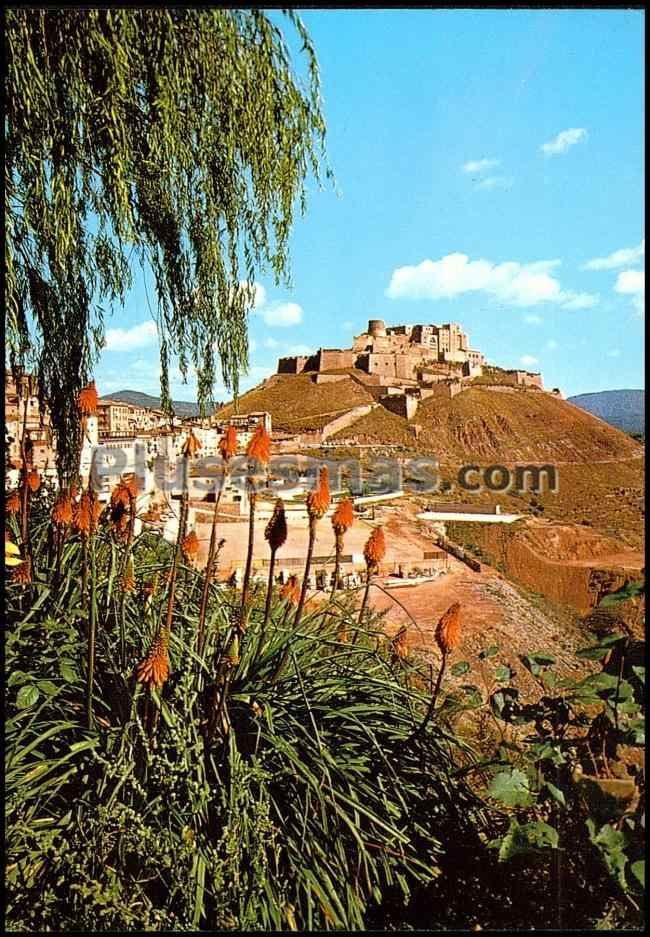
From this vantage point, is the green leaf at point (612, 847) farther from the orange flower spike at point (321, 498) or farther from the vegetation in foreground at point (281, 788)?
the orange flower spike at point (321, 498)

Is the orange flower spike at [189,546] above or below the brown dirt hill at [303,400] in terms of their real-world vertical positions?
below

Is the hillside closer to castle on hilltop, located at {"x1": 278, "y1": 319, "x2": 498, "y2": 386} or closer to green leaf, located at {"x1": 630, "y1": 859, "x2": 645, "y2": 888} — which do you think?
castle on hilltop, located at {"x1": 278, "y1": 319, "x2": 498, "y2": 386}

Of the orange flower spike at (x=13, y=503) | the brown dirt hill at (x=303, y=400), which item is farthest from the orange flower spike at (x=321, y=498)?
the brown dirt hill at (x=303, y=400)

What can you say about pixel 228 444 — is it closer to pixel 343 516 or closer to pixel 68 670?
pixel 343 516

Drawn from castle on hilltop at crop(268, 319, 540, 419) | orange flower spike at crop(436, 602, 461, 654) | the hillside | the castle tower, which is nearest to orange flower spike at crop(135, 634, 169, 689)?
orange flower spike at crop(436, 602, 461, 654)

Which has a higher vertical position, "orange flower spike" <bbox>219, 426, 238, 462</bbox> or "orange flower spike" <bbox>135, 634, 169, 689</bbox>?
"orange flower spike" <bbox>219, 426, 238, 462</bbox>

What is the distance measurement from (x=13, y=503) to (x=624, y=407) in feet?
6.46

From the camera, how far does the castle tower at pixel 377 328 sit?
48656mm

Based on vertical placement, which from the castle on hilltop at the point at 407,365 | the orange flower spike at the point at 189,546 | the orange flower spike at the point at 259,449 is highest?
the castle on hilltop at the point at 407,365

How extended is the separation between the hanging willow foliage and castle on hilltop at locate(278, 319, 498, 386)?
3926 centimetres

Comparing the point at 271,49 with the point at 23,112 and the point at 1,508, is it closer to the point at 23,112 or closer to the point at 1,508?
the point at 23,112

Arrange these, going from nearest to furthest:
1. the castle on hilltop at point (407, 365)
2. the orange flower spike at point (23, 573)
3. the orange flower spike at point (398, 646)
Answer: the orange flower spike at point (23, 573) → the orange flower spike at point (398, 646) → the castle on hilltop at point (407, 365)

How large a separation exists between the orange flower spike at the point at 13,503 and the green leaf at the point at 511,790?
168 cm

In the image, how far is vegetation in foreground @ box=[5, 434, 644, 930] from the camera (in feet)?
5.07
